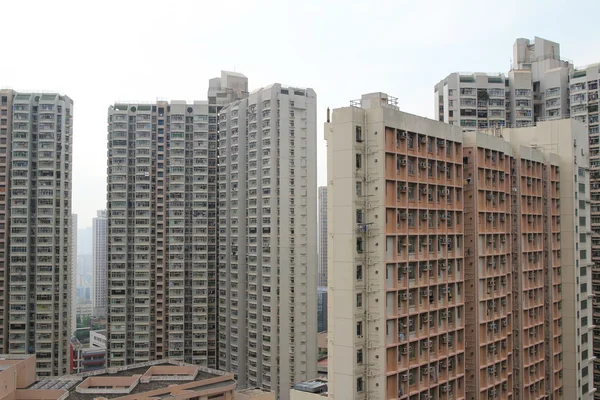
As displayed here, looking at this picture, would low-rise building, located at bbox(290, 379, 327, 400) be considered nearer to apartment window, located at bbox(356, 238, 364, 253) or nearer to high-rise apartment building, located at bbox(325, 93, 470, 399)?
high-rise apartment building, located at bbox(325, 93, 470, 399)

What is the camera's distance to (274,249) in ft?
179

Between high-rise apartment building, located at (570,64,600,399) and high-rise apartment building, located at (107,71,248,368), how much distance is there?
127 feet

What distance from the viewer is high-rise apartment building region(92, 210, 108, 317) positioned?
13375 centimetres

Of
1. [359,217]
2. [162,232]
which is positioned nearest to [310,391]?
[359,217]

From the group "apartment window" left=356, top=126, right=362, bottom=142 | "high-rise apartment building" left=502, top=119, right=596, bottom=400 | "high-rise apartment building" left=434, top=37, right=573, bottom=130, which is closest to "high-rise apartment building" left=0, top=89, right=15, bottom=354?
"high-rise apartment building" left=434, top=37, right=573, bottom=130

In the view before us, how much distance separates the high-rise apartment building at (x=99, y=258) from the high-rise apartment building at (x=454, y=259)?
377ft

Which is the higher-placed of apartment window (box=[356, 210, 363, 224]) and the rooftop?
apartment window (box=[356, 210, 363, 224])

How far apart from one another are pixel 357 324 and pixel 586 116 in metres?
39.9

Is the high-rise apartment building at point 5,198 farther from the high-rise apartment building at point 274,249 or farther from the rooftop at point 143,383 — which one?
A: the high-rise apartment building at point 274,249

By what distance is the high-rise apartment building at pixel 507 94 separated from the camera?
184 feet

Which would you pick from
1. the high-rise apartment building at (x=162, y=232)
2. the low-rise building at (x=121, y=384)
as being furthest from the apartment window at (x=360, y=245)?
the high-rise apartment building at (x=162, y=232)

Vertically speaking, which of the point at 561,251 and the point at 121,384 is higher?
the point at 561,251

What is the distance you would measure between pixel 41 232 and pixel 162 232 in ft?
42.3

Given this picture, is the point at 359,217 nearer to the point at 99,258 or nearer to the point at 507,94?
the point at 507,94
